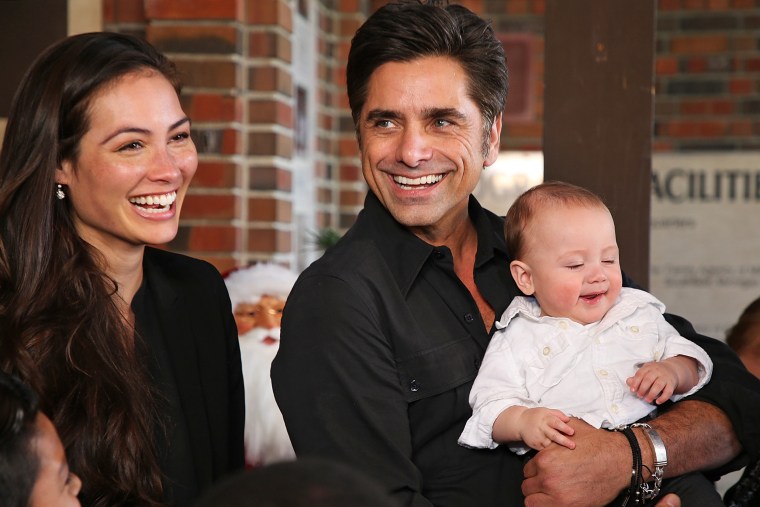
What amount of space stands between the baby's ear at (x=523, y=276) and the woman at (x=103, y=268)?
669 mm

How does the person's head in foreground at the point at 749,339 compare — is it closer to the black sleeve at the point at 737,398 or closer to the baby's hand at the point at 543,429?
the black sleeve at the point at 737,398

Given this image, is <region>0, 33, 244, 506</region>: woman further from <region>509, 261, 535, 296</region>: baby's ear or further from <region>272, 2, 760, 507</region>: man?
<region>509, 261, 535, 296</region>: baby's ear

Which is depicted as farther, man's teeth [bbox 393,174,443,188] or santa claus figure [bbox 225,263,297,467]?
santa claus figure [bbox 225,263,297,467]

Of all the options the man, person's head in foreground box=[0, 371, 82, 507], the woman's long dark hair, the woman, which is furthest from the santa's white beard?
person's head in foreground box=[0, 371, 82, 507]

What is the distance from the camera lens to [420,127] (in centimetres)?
195

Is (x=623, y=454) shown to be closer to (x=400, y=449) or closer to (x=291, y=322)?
(x=400, y=449)

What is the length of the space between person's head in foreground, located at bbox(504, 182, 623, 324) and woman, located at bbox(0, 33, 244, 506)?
0.69 metres

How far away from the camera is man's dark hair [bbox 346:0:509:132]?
1.93 m

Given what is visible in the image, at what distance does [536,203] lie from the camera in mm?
2021

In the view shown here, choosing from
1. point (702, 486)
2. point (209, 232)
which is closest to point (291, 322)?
point (702, 486)

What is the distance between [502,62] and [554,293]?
46 cm

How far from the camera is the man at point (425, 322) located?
175 cm

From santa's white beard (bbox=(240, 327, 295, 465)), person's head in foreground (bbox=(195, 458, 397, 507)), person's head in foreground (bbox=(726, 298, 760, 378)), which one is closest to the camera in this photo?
person's head in foreground (bbox=(195, 458, 397, 507))

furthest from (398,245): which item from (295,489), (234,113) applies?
(234,113)
